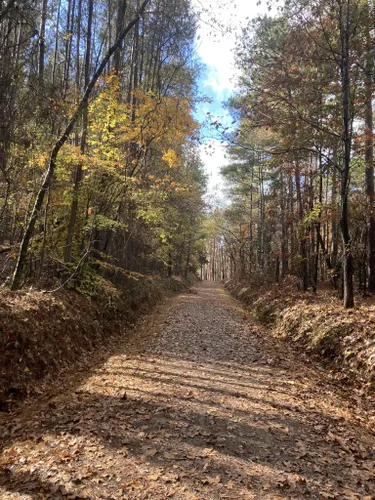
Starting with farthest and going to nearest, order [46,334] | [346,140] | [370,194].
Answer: [370,194] < [346,140] < [46,334]

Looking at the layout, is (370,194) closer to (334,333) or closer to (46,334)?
(334,333)

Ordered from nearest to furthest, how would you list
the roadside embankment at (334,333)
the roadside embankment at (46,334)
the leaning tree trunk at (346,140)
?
the roadside embankment at (46,334), the roadside embankment at (334,333), the leaning tree trunk at (346,140)

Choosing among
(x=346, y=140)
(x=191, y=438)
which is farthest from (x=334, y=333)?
(x=346, y=140)

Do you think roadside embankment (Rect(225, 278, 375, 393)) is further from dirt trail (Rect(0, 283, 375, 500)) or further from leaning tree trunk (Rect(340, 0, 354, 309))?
leaning tree trunk (Rect(340, 0, 354, 309))

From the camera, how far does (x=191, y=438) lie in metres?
4.21

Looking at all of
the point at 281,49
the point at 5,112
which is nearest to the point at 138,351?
the point at 5,112

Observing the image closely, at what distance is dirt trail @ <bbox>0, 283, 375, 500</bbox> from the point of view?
330cm

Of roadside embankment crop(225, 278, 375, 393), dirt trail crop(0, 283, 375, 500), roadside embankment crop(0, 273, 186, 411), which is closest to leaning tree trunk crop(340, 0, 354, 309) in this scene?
roadside embankment crop(225, 278, 375, 393)

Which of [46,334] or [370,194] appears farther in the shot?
[370,194]

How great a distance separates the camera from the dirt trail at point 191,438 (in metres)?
3.30

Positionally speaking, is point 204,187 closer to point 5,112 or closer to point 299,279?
point 299,279

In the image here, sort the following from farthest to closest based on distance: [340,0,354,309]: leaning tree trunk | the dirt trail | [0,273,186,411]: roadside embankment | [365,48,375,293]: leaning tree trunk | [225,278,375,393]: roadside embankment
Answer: [365,48,375,293]: leaning tree trunk → [340,0,354,309]: leaning tree trunk → [225,278,375,393]: roadside embankment → [0,273,186,411]: roadside embankment → the dirt trail

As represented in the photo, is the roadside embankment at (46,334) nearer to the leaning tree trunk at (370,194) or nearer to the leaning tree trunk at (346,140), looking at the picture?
the leaning tree trunk at (346,140)

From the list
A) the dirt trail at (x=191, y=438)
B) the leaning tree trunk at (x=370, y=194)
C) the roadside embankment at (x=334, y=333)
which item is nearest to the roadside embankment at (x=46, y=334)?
the dirt trail at (x=191, y=438)
